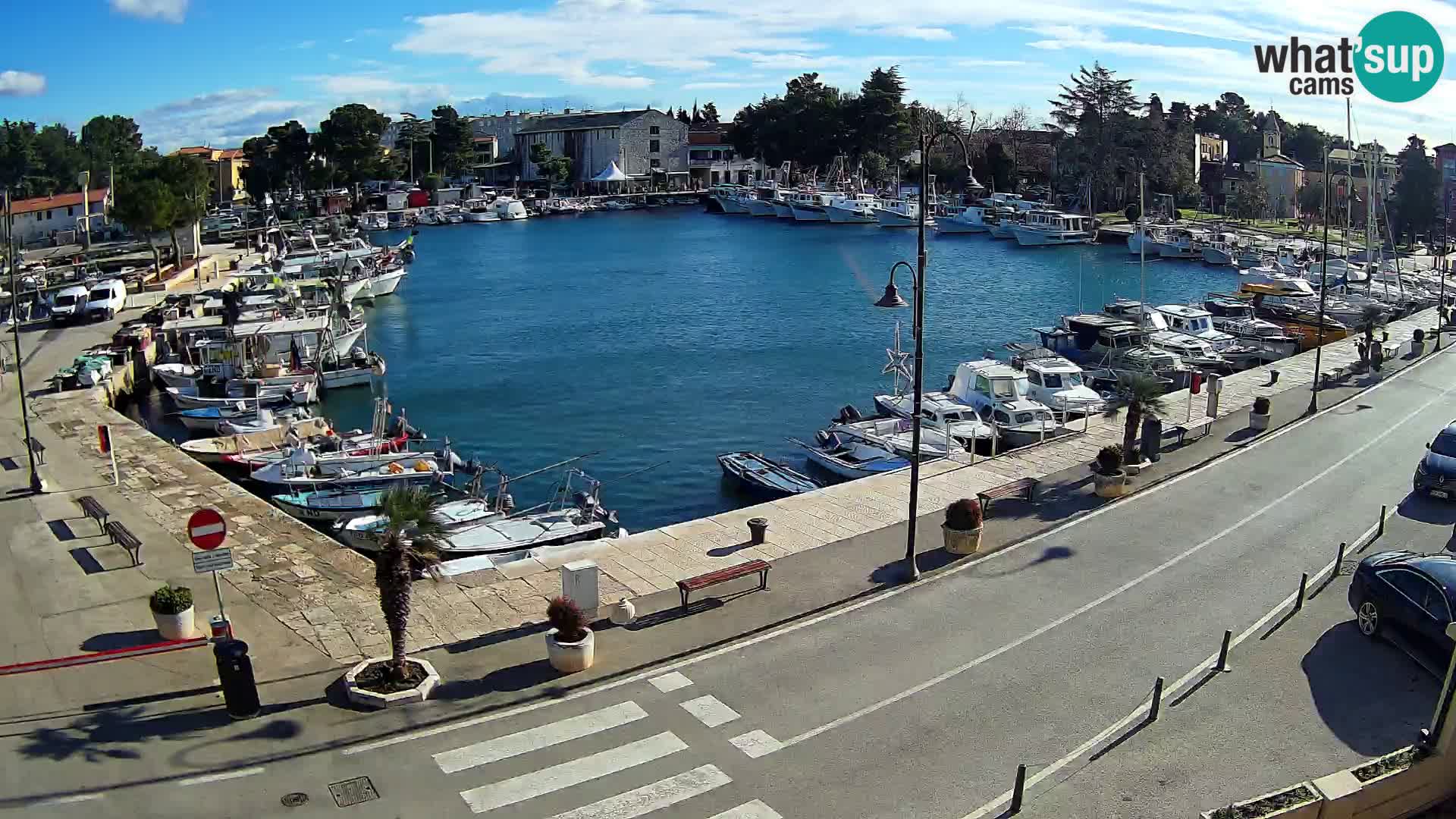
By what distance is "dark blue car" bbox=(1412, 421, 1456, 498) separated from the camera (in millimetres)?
23125

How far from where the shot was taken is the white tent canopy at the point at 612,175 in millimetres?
161875

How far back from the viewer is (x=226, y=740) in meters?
13.7

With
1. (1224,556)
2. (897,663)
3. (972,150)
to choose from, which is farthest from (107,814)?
(972,150)

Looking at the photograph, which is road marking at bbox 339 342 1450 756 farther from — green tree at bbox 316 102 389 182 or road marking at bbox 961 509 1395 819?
green tree at bbox 316 102 389 182

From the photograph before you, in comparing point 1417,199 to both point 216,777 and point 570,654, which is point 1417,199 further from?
point 216,777

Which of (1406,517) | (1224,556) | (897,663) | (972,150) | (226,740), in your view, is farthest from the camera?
(972,150)

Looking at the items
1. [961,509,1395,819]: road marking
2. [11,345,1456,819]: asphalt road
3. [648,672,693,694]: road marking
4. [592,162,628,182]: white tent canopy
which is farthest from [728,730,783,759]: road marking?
[592,162,628,182]: white tent canopy

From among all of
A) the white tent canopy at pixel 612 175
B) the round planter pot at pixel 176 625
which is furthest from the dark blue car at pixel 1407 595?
the white tent canopy at pixel 612 175

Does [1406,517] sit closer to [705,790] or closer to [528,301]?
[705,790]

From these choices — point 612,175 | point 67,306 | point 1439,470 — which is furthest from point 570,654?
point 612,175

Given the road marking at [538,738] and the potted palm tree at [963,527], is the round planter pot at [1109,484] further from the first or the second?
the road marking at [538,738]

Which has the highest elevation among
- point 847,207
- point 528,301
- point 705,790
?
point 847,207

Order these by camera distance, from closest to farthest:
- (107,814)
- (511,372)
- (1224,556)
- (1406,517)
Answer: (107,814), (1224,556), (1406,517), (511,372)

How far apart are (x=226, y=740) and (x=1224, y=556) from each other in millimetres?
16565
